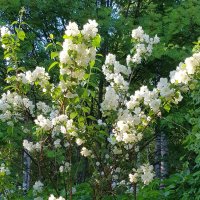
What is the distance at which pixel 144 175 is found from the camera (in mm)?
3684

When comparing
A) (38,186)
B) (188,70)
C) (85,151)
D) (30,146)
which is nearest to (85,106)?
(85,151)

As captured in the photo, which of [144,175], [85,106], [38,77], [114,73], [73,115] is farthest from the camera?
[114,73]

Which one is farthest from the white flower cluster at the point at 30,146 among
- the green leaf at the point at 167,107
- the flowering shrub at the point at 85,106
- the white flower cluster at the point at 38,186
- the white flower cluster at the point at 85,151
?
the green leaf at the point at 167,107

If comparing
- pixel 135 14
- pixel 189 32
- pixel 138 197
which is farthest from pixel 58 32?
pixel 138 197

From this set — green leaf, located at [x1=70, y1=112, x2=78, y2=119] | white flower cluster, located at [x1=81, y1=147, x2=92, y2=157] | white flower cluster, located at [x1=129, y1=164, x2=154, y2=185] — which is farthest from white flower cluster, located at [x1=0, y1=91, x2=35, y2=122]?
white flower cluster, located at [x1=129, y1=164, x2=154, y2=185]

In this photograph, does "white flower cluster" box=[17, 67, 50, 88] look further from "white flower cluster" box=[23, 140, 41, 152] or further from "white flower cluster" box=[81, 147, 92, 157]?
"white flower cluster" box=[81, 147, 92, 157]

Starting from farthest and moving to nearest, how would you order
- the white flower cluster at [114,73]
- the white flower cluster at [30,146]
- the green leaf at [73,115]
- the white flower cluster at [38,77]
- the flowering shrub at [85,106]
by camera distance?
the white flower cluster at [114,73], the white flower cluster at [30,146], the white flower cluster at [38,77], the green leaf at [73,115], the flowering shrub at [85,106]

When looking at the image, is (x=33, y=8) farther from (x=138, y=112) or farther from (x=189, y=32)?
(x=138, y=112)

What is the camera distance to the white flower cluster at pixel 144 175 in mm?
3688

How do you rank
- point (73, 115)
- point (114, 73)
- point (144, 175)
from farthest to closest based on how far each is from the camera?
1. point (114, 73)
2. point (144, 175)
3. point (73, 115)

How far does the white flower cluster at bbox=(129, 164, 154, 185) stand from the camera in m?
3.69

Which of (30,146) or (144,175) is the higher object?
(30,146)

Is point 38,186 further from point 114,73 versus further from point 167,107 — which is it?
point 167,107

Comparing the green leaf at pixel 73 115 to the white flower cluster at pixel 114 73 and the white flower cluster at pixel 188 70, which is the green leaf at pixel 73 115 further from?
the white flower cluster at pixel 188 70
